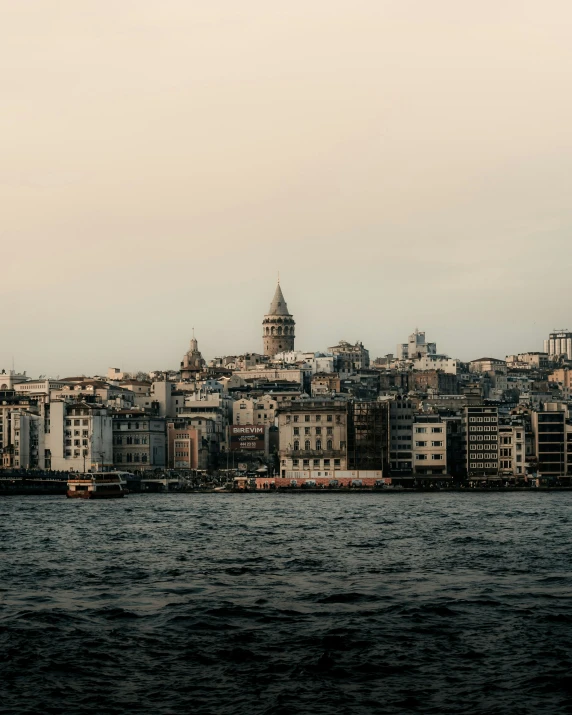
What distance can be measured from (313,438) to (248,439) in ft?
50.8

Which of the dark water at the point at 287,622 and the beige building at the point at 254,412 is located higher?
the beige building at the point at 254,412

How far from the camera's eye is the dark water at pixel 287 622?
2331 centimetres

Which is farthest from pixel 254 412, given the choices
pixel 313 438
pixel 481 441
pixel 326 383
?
pixel 481 441

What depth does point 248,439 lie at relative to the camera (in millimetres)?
138250

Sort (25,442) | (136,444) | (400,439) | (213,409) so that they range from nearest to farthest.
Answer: (400,439)
(25,442)
(136,444)
(213,409)

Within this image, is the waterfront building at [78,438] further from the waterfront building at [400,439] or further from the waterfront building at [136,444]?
the waterfront building at [400,439]

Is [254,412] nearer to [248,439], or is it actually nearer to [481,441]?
[248,439]

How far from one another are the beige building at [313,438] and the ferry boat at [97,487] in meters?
21.9

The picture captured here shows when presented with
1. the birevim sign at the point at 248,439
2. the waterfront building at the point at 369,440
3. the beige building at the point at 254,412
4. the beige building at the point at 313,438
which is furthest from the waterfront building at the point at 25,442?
the waterfront building at the point at 369,440

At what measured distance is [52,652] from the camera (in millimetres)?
27016

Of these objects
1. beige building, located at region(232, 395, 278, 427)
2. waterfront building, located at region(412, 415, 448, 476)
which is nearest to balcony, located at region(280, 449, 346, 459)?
waterfront building, located at region(412, 415, 448, 476)

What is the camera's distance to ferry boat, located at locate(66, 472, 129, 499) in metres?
104

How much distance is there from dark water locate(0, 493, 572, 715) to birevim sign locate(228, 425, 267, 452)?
80.1m

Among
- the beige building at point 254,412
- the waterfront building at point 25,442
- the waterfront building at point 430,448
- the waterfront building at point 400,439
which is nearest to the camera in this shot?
the waterfront building at point 430,448
